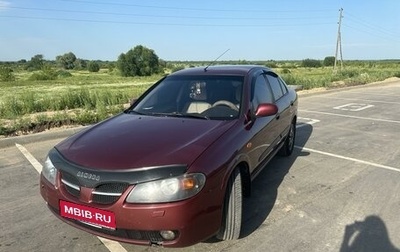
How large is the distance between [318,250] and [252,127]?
4.32ft

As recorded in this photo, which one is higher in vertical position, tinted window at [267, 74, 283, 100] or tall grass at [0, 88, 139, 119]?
tinted window at [267, 74, 283, 100]

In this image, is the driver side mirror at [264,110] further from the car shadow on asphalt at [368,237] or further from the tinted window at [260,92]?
the car shadow on asphalt at [368,237]

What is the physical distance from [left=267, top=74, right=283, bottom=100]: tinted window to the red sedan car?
1271 mm

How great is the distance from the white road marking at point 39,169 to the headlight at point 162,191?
0.81 m

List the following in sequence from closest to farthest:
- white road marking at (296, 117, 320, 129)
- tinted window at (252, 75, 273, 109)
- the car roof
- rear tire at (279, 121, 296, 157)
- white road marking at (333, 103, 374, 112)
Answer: tinted window at (252, 75, 273, 109) < the car roof < rear tire at (279, 121, 296, 157) < white road marking at (296, 117, 320, 129) < white road marking at (333, 103, 374, 112)

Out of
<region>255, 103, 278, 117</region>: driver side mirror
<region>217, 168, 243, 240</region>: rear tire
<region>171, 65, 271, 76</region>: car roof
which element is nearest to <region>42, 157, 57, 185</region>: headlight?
<region>217, 168, 243, 240</region>: rear tire

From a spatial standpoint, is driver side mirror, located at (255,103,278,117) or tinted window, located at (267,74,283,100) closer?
driver side mirror, located at (255,103,278,117)

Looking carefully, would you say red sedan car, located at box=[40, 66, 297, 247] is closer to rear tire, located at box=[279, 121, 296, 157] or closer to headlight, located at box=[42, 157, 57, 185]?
headlight, located at box=[42, 157, 57, 185]

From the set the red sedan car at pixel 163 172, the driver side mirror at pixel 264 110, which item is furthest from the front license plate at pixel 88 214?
the driver side mirror at pixel 264 110

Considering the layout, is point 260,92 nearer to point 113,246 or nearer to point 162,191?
point 162,191

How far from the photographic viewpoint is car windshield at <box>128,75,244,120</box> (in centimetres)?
388

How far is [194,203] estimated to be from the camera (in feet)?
8.63

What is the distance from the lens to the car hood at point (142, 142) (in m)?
2.75

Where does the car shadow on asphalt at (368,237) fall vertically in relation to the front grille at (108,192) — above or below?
below
